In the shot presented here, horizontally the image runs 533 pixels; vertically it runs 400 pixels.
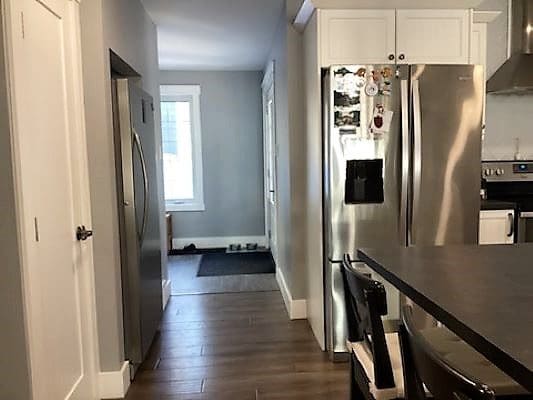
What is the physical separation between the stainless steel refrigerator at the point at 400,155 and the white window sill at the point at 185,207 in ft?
13.2

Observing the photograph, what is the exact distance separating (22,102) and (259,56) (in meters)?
4.20

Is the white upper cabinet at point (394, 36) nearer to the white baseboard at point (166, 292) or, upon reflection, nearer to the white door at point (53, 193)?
the white door at point (53, 193)

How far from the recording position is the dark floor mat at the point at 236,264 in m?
5.33

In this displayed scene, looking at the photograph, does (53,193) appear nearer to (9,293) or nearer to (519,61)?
(9,293)

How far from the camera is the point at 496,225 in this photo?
336 centimetres

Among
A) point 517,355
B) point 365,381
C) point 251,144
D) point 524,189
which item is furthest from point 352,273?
point 251,144

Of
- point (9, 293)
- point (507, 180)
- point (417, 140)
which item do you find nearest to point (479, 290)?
point (9, 293)

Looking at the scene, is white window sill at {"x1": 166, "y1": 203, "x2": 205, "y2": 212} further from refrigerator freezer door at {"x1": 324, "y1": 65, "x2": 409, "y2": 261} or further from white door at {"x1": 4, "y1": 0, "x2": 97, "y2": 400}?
white door at {"x1": 4, "y1": 0, "x2": 97, "y2": 400}

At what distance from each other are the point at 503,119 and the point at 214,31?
273 centimetres

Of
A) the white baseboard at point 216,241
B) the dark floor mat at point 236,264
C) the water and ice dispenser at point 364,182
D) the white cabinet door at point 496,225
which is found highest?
the water and ice dispenser at point 364,182

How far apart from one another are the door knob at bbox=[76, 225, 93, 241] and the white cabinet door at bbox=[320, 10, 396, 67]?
5.58 feet

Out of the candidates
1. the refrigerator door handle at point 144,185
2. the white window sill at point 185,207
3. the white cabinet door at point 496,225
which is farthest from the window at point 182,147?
the white cabinet door at point 496,225

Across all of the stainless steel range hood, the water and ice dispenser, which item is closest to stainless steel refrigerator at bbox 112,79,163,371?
the water and ice dispenser

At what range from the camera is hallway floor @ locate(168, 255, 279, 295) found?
462 cm
